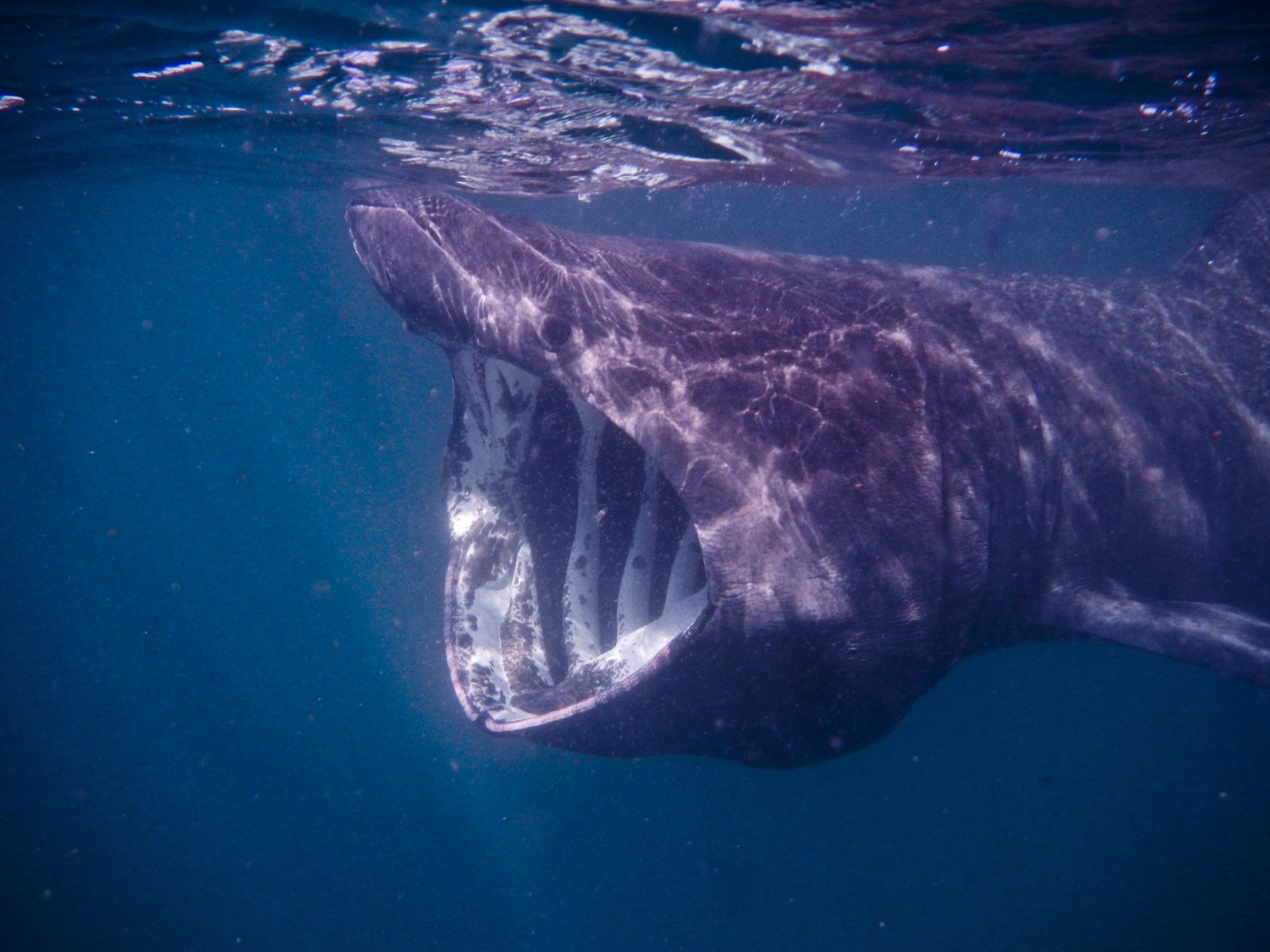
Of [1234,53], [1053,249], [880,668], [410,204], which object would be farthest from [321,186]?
[1053,249]

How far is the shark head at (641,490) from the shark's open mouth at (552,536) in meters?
0.01

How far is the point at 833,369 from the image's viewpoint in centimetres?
328

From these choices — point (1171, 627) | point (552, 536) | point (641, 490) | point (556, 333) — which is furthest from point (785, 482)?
point (1171, 627)

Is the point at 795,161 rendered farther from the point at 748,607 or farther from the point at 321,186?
the point at 321,186

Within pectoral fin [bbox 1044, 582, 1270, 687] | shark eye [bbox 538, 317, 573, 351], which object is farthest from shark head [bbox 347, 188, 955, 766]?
Result: pectoral fin [bbox 1044, 582, 1270, 687]

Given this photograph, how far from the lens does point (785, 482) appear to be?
2.78 meters

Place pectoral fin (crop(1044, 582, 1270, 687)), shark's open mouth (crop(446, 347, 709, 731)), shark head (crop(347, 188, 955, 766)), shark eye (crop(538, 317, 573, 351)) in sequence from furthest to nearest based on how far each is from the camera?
shark's open mouth (crop(446, 347, 709, 731)), pectoral fin (crop(1044, 582, 1270, 687)), shark eye (crop(538, 317, 573, 351)), shark head (crop(347, 188, 955, 766))

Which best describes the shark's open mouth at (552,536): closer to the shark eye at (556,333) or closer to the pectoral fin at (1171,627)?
the shark eye at (556,333)

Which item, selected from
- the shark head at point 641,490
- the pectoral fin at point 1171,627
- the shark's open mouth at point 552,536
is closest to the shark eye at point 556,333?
the shark head at point 641,490

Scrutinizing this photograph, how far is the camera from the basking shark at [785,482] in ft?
9.08

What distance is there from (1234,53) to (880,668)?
8108 millimetres

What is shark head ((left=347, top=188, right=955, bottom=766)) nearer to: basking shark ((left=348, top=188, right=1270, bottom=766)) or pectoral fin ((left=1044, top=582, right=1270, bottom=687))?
basking shark ((left=348, top=188, right=1270, bottom=766))

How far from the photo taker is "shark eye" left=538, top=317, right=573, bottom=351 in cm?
308

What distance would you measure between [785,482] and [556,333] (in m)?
1.23
